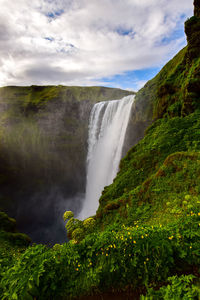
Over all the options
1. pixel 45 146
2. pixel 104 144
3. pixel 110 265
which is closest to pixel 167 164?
pixel 110 265

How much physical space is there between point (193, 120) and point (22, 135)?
38.1 meters

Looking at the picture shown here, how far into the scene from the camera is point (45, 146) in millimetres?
39656

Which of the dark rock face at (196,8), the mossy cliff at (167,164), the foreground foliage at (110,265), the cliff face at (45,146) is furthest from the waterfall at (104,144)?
the foreground foliage at (110,265)

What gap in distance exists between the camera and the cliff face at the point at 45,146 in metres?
35.2

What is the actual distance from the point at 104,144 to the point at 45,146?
17233mm

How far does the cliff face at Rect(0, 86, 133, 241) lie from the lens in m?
35.2

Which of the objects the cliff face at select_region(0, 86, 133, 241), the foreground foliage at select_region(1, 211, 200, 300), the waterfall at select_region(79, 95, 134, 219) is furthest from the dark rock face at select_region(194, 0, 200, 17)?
the cliff face at select_region(0, 86, 133, 241)

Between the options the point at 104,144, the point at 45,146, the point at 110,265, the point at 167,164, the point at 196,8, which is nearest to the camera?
the point at 110,265

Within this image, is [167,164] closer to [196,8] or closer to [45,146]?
[196,8]

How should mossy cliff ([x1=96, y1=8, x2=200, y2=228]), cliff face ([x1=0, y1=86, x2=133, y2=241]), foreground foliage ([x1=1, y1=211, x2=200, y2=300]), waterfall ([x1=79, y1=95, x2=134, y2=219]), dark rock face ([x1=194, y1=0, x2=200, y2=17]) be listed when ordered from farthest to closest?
cliff face ([x1=0, y1=86, x2=133, y2=241])
waterfall ([x1=79, y1=95, x2=134, y2=219])
dark rock face ([x1=194, y1=0, x2=200, y2=17])
mossy cliff ([x1=96, y1=8, x2=200, y2=228])
foreground foliage ([x1=1, y1=211, x2=200, y2=300])

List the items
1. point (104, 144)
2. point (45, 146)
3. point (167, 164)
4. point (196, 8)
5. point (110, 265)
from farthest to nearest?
point (45, 146)
point (104, 144)
point (196, 8)
point (167, 164)
point (110, 265)

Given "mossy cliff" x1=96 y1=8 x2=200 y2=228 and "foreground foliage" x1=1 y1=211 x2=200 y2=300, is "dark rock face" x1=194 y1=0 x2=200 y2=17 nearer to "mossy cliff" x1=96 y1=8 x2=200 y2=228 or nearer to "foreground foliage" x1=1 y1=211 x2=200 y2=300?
"mossy cliff" x1=96 y1=8 x2=200 y2=228

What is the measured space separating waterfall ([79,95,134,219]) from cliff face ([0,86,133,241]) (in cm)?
349

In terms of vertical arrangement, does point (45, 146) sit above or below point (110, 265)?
above
